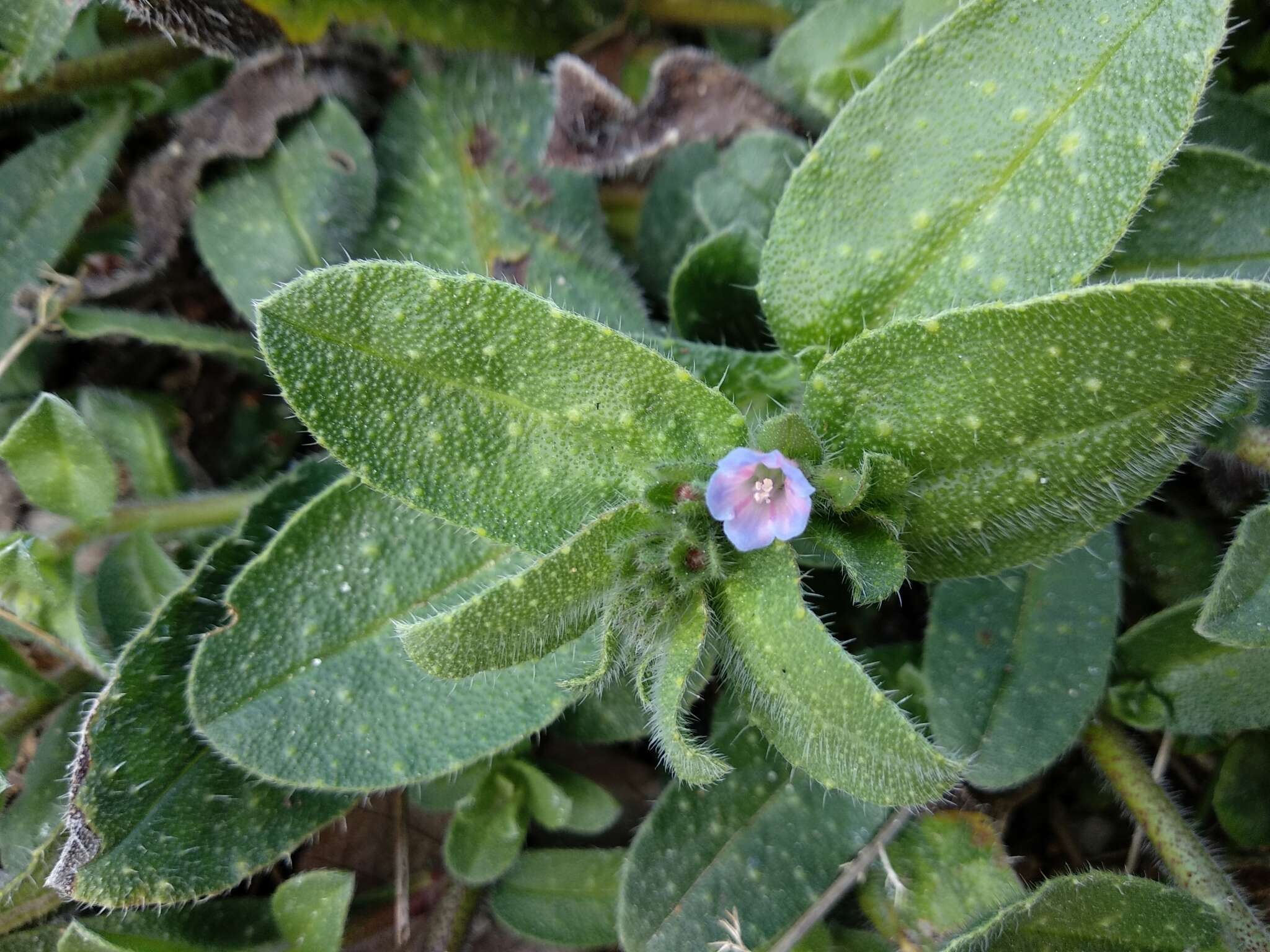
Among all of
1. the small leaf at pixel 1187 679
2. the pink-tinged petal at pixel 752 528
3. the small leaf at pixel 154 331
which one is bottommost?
the small leaf at pixel 1187 679

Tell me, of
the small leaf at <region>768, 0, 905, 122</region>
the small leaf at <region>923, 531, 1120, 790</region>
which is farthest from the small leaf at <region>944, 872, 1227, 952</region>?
the small leaf at <region>768, 0, 905, 122</region>

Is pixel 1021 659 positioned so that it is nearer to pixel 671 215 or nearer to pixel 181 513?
pixel 671 215

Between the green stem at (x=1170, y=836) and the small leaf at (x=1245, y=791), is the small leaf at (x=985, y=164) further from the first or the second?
the small leaf at (x=1245, y=791)

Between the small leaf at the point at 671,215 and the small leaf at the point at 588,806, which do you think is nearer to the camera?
the small leaf at the point at 588,806

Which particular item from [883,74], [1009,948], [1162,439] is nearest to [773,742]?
[1009,948]

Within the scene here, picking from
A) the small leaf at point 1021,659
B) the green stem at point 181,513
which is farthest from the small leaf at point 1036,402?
the green stem at point 181,513

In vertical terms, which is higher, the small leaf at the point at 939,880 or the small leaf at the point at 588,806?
the small leaf at the point at 588,806

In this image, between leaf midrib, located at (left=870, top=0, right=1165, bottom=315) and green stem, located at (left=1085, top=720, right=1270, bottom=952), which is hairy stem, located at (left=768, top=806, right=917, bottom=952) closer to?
green stem, located at (left=1085, top=720, right=1270, bottom=952)

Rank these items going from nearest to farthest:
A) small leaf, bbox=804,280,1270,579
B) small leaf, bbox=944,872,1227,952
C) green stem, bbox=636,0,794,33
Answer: small leaf, bbox=804,280,1270,579 → small leaf, bbox=944,872,1227,952 → green stem, bbox=636,0,794,33
